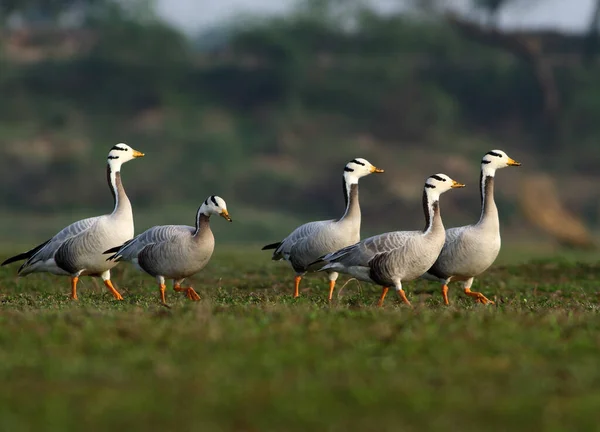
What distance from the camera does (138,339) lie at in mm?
8500

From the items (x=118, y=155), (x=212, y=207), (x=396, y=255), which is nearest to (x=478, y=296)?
(x=396, y=255)

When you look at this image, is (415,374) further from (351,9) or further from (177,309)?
(351,9)

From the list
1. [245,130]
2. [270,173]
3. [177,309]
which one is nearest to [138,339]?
[177,309]

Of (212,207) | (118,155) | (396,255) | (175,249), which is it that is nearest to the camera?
(396,255)

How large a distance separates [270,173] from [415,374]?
45123mm

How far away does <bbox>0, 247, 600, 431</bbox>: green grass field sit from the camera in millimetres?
6582

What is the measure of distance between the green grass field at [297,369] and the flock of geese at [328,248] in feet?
5.45

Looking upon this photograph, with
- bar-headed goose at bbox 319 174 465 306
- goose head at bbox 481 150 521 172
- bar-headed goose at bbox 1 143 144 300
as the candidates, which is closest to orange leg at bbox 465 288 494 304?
bar-headed goose at bbox 319 174 465 306

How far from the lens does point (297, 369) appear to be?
7.62 metres

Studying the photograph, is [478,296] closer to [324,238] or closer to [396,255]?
[396,255]

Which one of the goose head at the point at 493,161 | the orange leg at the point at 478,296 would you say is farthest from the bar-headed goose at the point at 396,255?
the goose head at the point at 493,161

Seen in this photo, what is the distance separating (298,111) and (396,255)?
4621cm

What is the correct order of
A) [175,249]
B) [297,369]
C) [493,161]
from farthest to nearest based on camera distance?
[493,161], [175,249], [297,369]

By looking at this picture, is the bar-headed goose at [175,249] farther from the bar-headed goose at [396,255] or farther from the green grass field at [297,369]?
the green grass field at [297,369]
